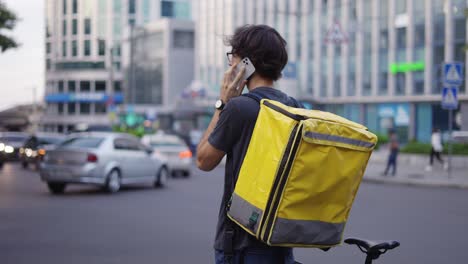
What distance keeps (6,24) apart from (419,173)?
14.9 m

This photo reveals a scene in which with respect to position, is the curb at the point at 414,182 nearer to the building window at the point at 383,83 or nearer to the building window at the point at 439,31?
the building window at the point at 439,31

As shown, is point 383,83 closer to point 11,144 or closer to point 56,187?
point 11,144

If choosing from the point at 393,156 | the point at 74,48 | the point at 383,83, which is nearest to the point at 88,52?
the point at 74,48

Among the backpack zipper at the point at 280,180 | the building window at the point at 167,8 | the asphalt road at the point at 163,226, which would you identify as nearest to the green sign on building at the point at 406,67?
the asphalt road at the point at 163,226

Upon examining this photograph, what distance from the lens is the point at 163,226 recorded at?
32.6ft

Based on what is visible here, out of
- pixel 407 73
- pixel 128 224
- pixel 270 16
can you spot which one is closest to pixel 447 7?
pixel 407 73

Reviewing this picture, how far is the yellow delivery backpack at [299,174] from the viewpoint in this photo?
235cm

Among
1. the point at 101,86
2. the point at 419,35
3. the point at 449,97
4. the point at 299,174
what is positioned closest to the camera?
the point at 299,174

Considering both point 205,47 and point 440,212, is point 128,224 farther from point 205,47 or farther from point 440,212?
point 205,47

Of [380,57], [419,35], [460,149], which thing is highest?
[419,35]

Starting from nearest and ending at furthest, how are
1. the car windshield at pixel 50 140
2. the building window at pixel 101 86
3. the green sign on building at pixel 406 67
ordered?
the car windshield at pixel 50 140 < the green sign on building at pixel 406 67 < the building window at pixel 101 86

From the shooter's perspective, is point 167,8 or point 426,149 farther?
point 167,8

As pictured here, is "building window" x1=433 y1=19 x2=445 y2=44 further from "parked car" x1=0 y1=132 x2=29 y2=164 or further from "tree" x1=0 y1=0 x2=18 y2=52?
"tree" x1=0 y1=0 x2=18 y2=52

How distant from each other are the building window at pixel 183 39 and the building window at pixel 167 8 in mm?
9833
